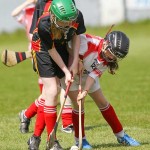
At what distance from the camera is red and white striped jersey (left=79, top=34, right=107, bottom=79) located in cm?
725

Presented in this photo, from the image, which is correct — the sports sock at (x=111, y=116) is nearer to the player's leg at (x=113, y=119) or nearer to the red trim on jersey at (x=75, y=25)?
the player's leg at (x=113, y=119)

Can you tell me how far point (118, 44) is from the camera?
7.11 m

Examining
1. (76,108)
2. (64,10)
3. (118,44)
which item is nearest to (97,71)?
(118,44)

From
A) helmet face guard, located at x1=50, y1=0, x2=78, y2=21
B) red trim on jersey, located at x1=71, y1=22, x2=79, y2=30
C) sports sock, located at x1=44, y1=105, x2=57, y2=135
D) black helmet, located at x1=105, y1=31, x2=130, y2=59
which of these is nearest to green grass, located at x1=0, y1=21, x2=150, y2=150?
sports sock, located at x1=44, y1=105, x2=57, y2=135

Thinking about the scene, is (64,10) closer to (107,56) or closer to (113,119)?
(107,56)

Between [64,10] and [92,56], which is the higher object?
[64,10]

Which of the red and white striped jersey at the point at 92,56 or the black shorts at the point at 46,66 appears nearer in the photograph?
the black shorts at the point at 46,66

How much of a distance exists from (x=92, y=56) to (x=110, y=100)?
4575mm

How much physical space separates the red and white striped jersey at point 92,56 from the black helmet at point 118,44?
0.61ft

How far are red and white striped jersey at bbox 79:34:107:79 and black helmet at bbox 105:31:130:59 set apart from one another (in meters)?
0.19

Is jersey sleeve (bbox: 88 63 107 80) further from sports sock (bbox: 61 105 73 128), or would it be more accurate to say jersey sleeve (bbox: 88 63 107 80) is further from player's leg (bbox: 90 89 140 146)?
sports sock (bbox: 61 105 73 128)

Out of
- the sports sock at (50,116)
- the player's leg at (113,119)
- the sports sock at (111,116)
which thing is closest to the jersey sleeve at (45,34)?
the sports sock at (50,116)

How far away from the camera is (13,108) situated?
36.7 ft

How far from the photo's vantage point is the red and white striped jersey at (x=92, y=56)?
7.25m
